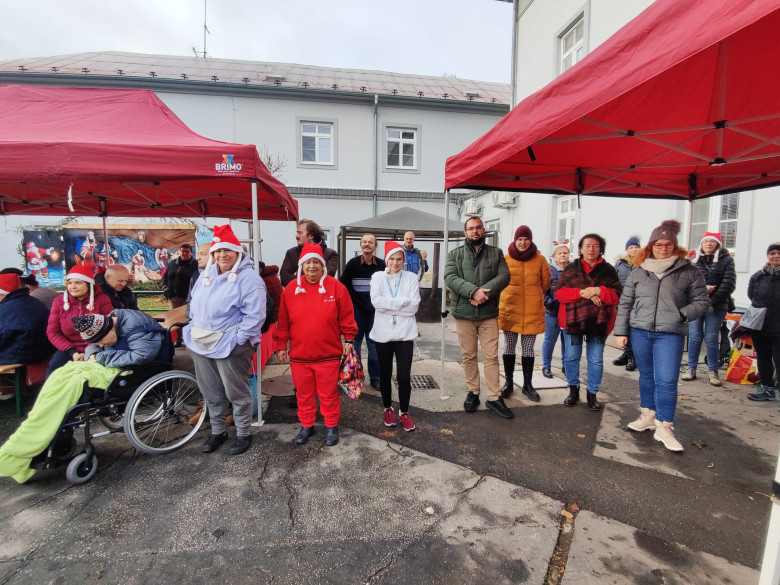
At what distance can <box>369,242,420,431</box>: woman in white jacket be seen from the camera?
341 cm

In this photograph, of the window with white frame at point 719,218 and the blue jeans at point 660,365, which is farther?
the window with white frame at point 719,218

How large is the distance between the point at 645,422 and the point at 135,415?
446cm

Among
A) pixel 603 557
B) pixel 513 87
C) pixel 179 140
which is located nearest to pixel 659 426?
pixel 603 557

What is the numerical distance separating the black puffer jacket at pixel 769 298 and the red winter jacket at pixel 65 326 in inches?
273

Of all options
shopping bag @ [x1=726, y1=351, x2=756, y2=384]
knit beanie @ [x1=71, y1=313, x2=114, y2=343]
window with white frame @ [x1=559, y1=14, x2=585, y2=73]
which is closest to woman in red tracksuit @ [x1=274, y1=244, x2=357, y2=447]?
knit beanie @ [x1=71, y1=313, x2=114, y2=343]

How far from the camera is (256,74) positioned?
51.9ft

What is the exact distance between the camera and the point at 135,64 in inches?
611

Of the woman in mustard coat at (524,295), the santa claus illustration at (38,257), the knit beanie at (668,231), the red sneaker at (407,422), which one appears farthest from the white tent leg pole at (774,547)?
the santa claus illustration at (38,257)

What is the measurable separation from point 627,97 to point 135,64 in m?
19.2

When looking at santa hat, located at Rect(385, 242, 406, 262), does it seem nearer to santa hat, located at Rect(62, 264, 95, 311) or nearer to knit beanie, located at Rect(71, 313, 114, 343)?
knit beanie, located at Rect(71, 313, 114, 343)

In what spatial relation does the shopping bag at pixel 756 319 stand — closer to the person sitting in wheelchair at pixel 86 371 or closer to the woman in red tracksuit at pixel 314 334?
the woman in red tracksuit at pixel 314 334

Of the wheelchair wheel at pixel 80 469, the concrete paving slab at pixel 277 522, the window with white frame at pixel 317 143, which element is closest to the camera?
the concrete paving slab at pixel 277 522

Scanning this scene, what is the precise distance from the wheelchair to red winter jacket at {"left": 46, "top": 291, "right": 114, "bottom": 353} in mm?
769

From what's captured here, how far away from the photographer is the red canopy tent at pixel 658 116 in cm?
184
